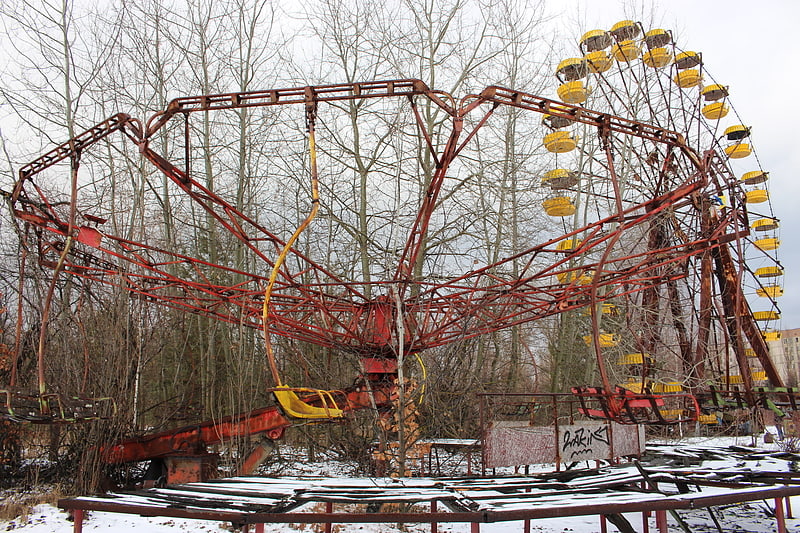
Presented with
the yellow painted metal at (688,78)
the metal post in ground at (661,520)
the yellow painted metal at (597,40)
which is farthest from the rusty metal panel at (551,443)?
the yellow painted metal at (688,78)

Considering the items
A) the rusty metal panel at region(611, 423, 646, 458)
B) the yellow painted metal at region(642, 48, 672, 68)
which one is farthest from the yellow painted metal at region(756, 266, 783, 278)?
the rusty metal panel at region(611, 423, 646, 458)

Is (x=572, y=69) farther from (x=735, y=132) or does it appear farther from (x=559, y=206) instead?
(x=735, y=132)

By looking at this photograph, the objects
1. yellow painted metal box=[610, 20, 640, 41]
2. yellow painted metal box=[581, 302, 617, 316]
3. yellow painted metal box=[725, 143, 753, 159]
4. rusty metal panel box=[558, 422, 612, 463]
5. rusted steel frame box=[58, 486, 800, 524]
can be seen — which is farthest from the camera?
yellow painted metal box=[725, 143, 753, 159]

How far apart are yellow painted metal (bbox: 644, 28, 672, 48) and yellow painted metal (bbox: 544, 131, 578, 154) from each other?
4769 millimetres

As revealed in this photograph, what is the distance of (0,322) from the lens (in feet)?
39.2

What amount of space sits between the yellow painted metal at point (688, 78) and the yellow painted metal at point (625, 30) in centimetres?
215

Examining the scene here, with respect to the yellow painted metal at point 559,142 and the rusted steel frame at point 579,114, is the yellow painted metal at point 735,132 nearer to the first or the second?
the yellow painted metal at point 559,142

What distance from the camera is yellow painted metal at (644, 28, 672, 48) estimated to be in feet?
59.5

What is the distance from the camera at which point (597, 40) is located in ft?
61.2

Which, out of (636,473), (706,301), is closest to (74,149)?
(636,473)

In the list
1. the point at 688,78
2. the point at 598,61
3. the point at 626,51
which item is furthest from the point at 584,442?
the point at 688,78

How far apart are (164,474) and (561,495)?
635 centimetres

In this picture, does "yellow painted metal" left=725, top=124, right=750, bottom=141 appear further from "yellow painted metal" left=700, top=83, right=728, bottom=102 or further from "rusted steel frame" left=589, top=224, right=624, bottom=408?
"rusted steel frame" left=589, top=224, right=624, bottom=408

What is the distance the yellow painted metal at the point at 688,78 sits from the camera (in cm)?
1914
